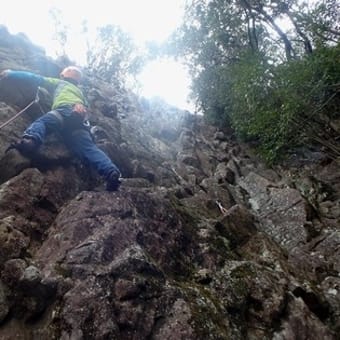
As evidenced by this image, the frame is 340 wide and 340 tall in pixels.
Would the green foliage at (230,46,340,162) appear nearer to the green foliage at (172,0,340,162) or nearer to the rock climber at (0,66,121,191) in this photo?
the green foliage at (172,0,340,162)

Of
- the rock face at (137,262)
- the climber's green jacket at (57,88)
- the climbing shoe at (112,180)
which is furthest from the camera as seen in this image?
the climber's green jacket at (57,88)

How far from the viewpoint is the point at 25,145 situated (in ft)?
22.0

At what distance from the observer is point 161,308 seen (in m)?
4.97

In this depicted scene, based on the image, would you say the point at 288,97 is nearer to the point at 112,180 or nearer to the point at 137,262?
the point at 112,180

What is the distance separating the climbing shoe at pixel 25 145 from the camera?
666 cm

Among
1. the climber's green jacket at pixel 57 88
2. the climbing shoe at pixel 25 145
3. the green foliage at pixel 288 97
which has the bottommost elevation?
the climbing shoe at pixel 25 145

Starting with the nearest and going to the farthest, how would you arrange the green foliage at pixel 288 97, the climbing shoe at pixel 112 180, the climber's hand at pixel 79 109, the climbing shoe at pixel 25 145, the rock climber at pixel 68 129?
the climbing shoe at pixel 25 145 < the rock climber at pixel 68 129 < the climbing shoe at pixel 112 180 < the climber's hand at pixel 79 109 < the green foliage at pixel 288 97

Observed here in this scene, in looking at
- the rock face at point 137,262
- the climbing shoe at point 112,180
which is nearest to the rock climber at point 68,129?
the climbing shoe at point 112,180

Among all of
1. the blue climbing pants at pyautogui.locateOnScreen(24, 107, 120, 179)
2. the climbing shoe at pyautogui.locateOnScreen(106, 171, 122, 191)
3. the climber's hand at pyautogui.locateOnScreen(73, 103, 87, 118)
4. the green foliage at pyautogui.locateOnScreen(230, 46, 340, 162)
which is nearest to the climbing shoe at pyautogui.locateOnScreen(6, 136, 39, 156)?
the blue climbing pants at pyautogui.locateOnScreen(24, 107, 120, 179)

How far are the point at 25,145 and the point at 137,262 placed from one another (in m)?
3.07

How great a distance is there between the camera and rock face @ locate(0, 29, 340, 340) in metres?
4.65

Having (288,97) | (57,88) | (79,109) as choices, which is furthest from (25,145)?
(288,97)

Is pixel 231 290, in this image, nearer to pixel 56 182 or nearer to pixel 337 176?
pixel 56 182

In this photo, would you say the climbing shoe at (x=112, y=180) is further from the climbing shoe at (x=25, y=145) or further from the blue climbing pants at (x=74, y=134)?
the climbing shoe at (x=25, y=145)
